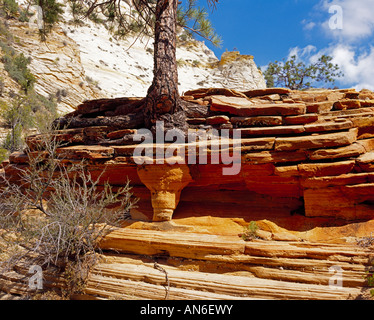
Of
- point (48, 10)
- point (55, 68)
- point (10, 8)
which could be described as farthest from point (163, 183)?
point (10, 8)

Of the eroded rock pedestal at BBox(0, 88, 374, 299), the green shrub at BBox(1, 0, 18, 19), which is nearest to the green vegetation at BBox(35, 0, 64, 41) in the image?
the eroded rock pedestal at BBox(0, 88, 374, 299)

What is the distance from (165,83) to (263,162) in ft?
10.2

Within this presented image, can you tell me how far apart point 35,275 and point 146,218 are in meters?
2.15

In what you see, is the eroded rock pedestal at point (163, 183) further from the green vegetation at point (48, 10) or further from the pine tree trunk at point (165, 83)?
the green vegetation at point (48, 10)

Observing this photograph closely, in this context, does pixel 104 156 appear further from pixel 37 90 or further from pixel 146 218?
pixel 37 90

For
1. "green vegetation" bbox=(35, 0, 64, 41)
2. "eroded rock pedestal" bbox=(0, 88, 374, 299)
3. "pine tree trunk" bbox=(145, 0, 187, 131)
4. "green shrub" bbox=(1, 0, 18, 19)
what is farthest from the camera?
"green shrub" bbox=(1, 0, 18, 19)

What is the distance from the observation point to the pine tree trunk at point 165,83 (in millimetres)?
5824

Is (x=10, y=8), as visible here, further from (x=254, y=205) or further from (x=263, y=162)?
(x=254, y=205)

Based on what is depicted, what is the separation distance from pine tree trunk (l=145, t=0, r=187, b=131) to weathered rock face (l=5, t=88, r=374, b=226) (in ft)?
1.27

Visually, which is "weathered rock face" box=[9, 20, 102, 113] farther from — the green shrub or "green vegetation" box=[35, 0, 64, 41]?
"green vegetation" box=[35, 0, 64, 41]

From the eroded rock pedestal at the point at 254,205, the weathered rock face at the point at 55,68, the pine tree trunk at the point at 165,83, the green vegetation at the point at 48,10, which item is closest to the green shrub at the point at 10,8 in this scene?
the weathered rock face at the point at 55,68

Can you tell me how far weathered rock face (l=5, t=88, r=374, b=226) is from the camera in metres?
4.22
